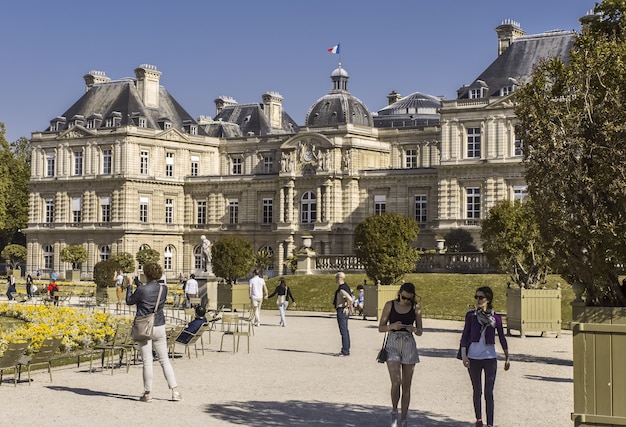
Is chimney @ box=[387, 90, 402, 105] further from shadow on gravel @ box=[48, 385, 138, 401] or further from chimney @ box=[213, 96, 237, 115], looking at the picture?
shadow on gravel @ box=[48, 385, 138, 401]

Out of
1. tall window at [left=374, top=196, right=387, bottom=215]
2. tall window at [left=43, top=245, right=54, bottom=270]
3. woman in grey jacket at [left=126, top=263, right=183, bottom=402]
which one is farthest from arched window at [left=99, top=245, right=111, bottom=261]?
woman in grey jacket at [left=126, top=263, right=183, bottom=402]

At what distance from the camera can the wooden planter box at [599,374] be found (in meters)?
11.4

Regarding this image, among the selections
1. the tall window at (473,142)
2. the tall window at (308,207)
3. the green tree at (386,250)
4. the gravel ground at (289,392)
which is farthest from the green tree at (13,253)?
the gravel ground at (289,392)

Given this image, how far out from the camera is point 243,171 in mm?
83938

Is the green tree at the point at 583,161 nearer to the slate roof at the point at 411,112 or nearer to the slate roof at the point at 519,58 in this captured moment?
the slate roof at the point at 519,58

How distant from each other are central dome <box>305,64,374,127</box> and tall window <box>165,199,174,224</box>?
12868mm

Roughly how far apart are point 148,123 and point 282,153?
1215 centimetres

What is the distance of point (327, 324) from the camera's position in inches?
1380

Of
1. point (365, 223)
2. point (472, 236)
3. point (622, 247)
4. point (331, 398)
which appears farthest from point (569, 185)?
point (472, 236)

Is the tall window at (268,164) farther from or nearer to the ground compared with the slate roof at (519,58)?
nearer to the ground

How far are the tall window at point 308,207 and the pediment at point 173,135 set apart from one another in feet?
43.4

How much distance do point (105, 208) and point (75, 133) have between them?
6678 millimetres

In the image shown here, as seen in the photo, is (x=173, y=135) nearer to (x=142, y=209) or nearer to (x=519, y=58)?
(x=142, y=209)

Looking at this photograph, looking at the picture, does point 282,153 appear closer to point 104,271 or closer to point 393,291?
point 104,271
